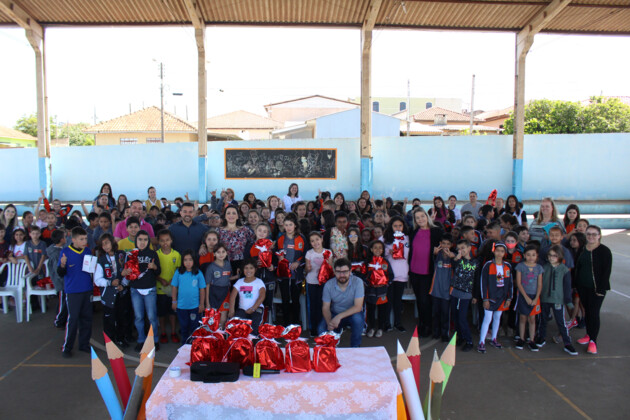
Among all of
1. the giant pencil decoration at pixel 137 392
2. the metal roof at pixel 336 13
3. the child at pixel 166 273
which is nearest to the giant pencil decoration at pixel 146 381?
the giant pencil decoration at pixel 137 392

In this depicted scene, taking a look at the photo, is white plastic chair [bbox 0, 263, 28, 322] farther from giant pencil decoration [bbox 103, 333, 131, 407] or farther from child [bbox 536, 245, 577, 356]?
child [bbox 536, 245, 577, 356]

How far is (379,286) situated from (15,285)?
514cm

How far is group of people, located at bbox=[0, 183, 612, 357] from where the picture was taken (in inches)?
199

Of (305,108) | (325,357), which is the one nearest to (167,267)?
(325,357)

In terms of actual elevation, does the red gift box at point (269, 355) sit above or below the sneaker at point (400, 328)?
above

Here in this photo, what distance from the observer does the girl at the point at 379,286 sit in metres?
5.46

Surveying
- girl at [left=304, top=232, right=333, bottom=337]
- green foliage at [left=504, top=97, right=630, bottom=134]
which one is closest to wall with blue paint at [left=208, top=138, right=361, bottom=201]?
girl at [left=304, top=232, right=333, bottom=337]

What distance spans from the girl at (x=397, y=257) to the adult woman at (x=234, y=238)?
1841 millimetres

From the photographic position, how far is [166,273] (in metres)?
5.36

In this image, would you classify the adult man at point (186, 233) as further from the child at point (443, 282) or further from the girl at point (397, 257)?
the child at point (443, 282)

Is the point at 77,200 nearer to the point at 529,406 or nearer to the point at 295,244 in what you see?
the point at 295,244

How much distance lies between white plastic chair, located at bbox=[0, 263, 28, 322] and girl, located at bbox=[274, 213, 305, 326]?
3.64 m

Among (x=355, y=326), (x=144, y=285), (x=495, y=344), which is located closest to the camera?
(x=355, y=326)

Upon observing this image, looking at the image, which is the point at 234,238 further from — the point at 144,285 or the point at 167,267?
the point at 144,285
